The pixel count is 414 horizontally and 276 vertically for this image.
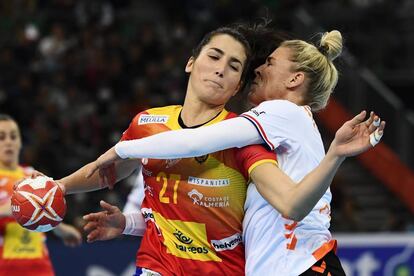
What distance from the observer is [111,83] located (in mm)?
13898

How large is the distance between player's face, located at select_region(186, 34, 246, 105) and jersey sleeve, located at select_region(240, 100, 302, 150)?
0.30 m

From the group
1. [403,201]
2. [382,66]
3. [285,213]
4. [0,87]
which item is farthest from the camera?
[382,66]

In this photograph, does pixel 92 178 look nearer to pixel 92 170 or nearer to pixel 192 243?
pixel 92 170

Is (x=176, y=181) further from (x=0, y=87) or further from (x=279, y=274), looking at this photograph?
(x=0, y=87)

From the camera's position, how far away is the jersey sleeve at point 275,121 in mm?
4051

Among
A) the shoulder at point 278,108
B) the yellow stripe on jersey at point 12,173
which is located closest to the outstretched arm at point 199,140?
the shoulder at point 278,108

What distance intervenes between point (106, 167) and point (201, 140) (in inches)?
26.1

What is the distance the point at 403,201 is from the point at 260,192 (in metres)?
10.6

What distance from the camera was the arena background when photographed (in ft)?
41.0

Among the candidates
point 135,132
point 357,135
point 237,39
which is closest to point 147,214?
point 135,132

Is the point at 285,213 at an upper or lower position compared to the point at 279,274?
upper

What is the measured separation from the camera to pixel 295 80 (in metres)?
4.36

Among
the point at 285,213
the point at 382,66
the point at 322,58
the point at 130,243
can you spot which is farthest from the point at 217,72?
the point at 382,66

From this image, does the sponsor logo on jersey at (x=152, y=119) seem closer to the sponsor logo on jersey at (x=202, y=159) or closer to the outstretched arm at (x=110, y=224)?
the sponsor logo on jersey at (x=202, y=159)
